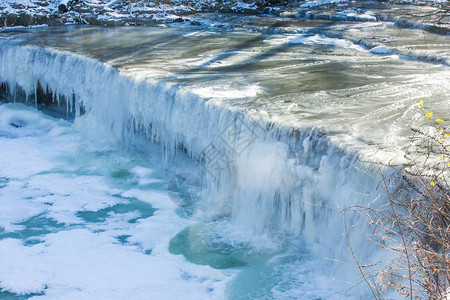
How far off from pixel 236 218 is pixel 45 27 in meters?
9.84

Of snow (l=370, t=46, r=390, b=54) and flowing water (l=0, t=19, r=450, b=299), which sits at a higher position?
snow (l=370, t=46, r=390, b=54)

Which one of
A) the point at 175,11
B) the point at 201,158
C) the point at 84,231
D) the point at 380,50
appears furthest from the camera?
the point at 175,11

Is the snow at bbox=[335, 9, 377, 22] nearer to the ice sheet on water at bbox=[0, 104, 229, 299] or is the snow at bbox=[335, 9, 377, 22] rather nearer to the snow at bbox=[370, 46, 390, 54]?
the snow at bbox=[370, 46, 390, 54]

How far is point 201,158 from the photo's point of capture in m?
7.66

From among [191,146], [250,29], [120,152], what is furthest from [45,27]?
[191,146]

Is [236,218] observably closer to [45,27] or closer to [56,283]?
[56,283]

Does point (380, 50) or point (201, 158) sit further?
point (380, 50)

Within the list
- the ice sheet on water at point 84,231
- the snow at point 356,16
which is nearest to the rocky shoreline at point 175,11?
the snow at point 356,16

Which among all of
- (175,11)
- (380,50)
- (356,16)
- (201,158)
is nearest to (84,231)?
(201,158)

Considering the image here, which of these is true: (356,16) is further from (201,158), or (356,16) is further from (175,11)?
(201,158)

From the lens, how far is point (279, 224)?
20.6 feet

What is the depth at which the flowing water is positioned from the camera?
18.2 ft

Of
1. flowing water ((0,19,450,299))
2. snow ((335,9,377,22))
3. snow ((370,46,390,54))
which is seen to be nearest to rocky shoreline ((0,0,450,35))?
snow ((335,9,377,22))

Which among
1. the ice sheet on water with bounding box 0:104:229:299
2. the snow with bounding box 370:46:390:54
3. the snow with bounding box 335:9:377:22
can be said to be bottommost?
the ice sheet on water with bounding box 0:104:229:299
